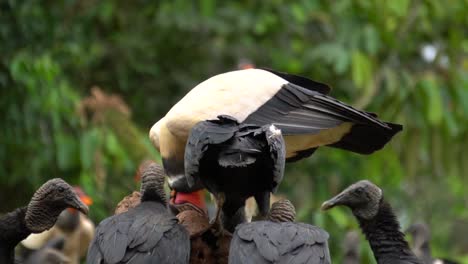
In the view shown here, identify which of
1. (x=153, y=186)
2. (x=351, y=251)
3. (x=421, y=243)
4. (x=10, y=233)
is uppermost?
(x=153, y=186)

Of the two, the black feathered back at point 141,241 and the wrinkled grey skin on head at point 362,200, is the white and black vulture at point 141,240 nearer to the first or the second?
the black feathered back at point 141,241

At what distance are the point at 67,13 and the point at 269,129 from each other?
6.36 meters

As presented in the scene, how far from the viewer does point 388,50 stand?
987cm

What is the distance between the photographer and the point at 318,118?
4.37 m

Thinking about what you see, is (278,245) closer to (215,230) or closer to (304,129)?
(215,230)

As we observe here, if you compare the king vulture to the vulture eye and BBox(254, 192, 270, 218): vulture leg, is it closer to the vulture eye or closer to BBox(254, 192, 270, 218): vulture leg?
the vulture eye

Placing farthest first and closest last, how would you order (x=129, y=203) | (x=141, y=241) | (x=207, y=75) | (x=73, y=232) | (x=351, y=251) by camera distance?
(x=207, y=75) < (x=73, y=232) < (x=351, y=251) < (x=129, y=203) < (x=141, y=241)

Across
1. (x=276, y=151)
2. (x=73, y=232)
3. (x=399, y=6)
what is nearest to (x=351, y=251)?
(x=73, y=232)

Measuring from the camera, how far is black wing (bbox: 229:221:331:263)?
3.57 meters

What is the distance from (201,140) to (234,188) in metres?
0.25

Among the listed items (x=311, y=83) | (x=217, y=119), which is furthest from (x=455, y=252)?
(x=217, y=119)

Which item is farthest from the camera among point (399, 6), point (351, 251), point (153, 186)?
point (399, 6)

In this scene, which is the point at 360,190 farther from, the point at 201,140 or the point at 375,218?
the point at 201,140

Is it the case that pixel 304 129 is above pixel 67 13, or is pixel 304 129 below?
above
